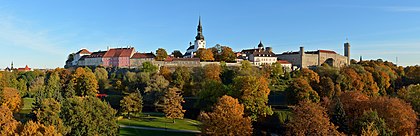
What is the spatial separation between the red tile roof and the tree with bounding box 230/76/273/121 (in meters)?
50.5

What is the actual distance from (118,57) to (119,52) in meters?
1.79

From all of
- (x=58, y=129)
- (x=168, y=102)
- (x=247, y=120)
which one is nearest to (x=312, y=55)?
(x=168, y=102)

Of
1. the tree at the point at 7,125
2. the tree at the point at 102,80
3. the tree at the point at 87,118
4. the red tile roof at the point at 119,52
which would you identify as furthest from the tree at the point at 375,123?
the red tile roof at the point at 119,52

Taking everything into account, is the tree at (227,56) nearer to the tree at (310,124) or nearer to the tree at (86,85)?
the tree at (86,85)

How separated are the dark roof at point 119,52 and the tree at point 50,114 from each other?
54659 millimetres

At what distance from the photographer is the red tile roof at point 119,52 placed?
85.9 metres

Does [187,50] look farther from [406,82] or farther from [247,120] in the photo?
[247,120]

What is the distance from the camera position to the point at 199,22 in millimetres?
107125

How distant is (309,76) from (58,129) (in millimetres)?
39321

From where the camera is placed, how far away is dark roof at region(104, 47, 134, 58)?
282 feet

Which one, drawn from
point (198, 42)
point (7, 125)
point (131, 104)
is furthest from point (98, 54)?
point (7, 125)

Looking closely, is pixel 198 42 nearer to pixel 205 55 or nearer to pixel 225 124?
pixel 205 55

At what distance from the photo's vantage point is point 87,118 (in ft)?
93.8

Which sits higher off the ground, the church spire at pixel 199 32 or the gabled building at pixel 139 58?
the church spire at pixel 199 32
